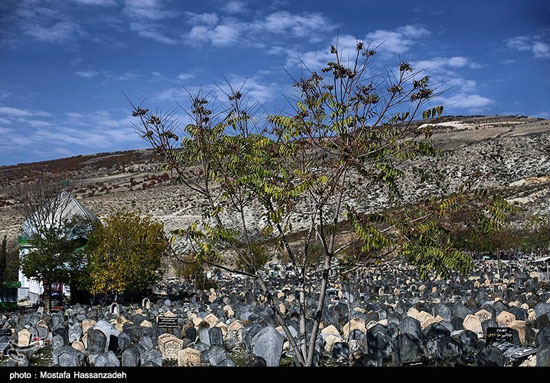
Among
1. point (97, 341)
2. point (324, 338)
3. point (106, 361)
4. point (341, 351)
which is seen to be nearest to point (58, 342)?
point (97, 341)

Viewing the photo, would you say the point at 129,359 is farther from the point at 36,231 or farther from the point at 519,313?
the point at 36,231

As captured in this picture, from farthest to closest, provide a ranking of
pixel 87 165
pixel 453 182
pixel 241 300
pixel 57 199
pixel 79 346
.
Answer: pixel 87 165 → pixel 453 182 → pixel 57 199 → pixel 241 300 → pixel 79 346

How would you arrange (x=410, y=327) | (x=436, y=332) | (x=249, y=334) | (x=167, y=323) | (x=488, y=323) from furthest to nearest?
(x=167, y=323) < (x=488, y=323) < (x=249, y=334) < (x=410, y=327) < (x=436, y=332)

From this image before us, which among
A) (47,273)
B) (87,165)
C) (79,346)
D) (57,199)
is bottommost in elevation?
(79,346)

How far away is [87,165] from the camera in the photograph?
134 meters

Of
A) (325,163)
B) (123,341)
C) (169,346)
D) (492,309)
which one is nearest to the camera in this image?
(325,163)

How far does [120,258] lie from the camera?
33656 millimetres

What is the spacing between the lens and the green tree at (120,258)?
108 feet

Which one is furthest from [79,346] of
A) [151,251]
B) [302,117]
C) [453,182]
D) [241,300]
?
[453,182]

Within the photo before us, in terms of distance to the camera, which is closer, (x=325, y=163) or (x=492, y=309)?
(x=325, y=163)

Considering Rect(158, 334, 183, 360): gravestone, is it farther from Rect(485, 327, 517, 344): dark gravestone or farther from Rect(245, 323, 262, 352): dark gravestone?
Rect(485, 327, 517, 344): dark gravestone

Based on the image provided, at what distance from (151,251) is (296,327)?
1893cm
